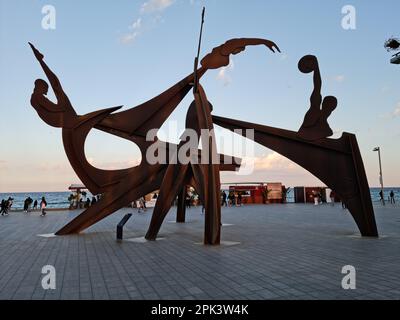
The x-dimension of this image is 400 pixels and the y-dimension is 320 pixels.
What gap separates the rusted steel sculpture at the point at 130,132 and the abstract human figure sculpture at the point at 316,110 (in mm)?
1415

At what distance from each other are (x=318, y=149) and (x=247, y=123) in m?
2.52

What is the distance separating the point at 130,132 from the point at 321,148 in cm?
663

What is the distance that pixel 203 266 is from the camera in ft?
22.1

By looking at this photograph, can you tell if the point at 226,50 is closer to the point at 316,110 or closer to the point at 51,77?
the point at 316,110

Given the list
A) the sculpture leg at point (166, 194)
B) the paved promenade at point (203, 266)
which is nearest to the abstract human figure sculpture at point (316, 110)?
the paved promenade at point (203, 266)

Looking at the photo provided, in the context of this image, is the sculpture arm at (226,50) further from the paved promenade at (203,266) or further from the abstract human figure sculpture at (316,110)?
the paved promenade at (203,266)

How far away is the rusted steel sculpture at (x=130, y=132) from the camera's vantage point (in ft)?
35.6

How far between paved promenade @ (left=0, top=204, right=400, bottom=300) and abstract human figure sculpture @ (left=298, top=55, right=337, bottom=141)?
132 inches

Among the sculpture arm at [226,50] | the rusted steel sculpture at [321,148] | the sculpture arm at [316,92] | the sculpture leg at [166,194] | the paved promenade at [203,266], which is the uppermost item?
the sculpture arm at [226,50]

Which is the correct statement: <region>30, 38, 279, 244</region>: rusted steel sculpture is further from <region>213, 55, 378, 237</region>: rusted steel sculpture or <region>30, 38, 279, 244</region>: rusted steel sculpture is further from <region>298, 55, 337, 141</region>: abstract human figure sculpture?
<region>213, 55, 378, 237</region>: rusted steel sculpture

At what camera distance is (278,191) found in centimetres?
3512

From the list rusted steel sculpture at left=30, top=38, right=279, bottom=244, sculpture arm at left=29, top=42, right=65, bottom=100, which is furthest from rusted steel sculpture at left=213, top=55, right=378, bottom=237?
sculpture arm at left=29, top=42, right=65, bottom=100
